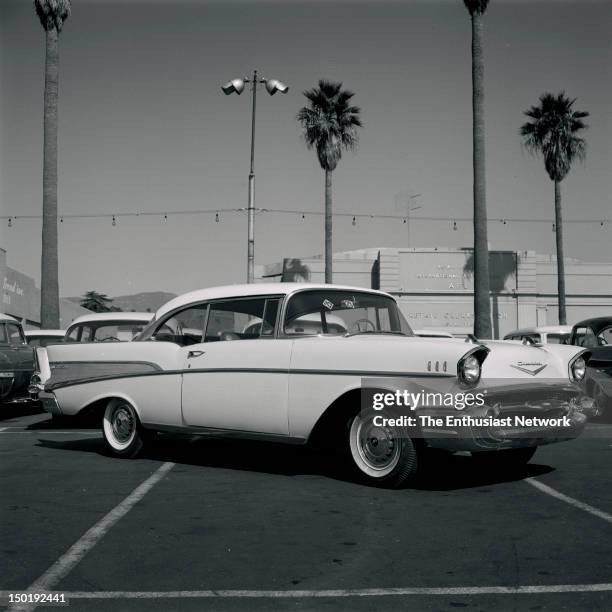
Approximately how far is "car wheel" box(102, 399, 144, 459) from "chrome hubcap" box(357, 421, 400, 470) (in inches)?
97.7

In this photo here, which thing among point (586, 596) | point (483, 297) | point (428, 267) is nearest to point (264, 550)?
point (586, 596)

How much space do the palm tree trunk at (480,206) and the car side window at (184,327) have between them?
46.4ft

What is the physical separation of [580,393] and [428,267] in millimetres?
41533

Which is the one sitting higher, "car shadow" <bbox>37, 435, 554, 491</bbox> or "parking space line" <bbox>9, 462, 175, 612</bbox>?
"car shadow" <bbox>37, 435, 554, 491</bbox>

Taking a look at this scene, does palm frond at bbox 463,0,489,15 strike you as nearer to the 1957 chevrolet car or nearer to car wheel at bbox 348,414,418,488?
the 1957 chevrolet car

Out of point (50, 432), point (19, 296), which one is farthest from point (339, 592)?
point (19, 296)

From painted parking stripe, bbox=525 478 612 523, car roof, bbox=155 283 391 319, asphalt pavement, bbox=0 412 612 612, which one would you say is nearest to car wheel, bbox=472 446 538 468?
asphalt pavement, bbox=0 412 612 612

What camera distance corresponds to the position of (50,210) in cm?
2248

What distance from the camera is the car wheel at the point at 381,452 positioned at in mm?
6168

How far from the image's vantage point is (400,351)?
6.20m

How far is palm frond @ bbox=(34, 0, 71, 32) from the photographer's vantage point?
2323 cm

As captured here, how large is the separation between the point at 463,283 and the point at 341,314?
41.6 meters

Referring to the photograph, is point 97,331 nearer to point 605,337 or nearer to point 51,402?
point 51,402

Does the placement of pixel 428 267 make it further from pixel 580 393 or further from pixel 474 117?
pixel 580 393
